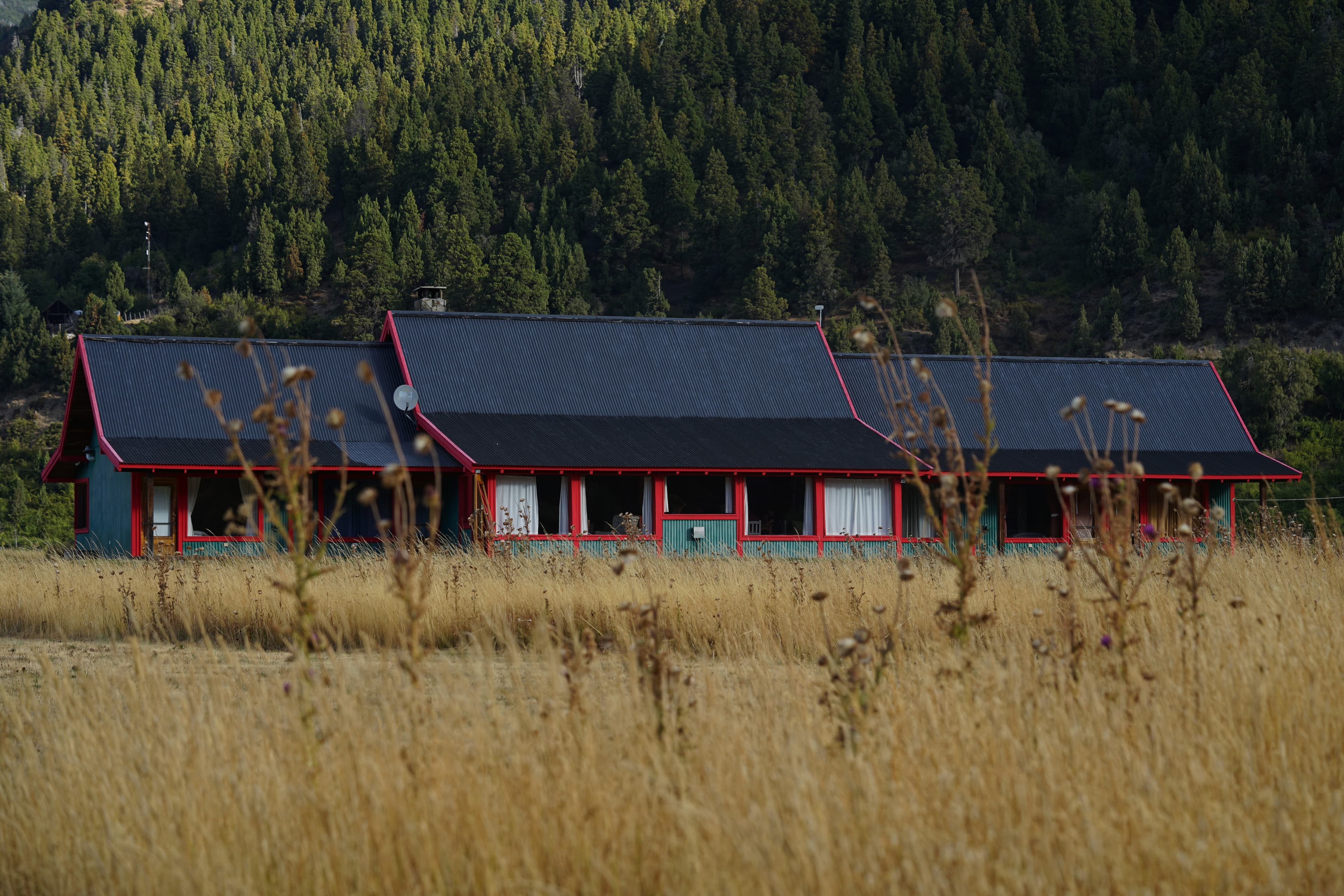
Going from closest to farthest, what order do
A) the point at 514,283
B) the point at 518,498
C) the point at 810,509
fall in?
the point at 518,498 → the point at 810,509 → the point at 514,283

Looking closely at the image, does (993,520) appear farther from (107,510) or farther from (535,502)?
(107,510)

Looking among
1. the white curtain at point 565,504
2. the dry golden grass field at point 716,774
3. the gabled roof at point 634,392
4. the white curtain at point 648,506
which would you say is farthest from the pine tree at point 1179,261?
the dry golden grass field at point 716,774

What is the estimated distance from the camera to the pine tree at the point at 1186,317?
193 feet

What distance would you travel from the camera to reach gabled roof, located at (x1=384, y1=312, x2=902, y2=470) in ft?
81.3

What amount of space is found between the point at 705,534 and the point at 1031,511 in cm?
795

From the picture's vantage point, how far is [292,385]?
4.69 m

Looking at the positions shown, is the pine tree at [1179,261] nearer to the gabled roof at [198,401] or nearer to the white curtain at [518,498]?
the gabled roof at [198,401]

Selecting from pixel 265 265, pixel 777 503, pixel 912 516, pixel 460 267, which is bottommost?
pixel 912 516

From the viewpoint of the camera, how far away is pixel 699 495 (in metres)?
25.6

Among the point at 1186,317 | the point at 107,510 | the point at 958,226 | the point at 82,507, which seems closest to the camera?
the point at 107,510

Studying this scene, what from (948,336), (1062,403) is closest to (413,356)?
(1062,403)

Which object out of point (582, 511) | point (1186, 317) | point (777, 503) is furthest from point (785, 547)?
point (1186, 317)

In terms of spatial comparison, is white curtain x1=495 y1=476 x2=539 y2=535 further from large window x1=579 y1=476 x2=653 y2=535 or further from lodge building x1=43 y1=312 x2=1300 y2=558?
large window x1=579 y1=476 x2=653 y2=535

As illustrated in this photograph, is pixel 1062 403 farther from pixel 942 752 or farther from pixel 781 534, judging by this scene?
pixel 942 752
